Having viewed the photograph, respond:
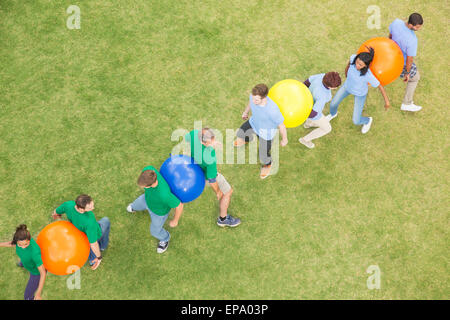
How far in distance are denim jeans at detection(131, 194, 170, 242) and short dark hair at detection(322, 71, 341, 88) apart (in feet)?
10.1

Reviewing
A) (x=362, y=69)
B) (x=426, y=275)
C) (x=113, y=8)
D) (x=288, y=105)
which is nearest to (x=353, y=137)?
(x=362, y=69)

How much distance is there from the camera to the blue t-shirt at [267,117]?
555 centimetres

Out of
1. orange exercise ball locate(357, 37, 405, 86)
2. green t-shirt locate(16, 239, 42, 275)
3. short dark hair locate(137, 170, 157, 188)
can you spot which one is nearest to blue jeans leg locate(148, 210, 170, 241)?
short dark hair locate(137, 170, 157, 188)

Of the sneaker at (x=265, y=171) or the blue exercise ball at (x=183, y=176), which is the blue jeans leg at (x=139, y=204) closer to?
the blue exercise ball at (x=183, y=176)

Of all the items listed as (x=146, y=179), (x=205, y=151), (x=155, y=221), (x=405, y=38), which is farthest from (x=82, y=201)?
(x=405, y=38)

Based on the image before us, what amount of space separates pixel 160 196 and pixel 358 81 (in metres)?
3.56

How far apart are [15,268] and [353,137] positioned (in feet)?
19.9

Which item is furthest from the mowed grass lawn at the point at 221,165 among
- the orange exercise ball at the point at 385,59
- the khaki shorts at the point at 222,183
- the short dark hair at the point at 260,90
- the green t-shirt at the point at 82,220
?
the short dark hair at the point at 260,90

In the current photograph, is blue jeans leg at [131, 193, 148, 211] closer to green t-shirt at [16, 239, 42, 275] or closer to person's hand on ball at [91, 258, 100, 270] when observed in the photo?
person's hand on ball at [91, 258, 100, 270]

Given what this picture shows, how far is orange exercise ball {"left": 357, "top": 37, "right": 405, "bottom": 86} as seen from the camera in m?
5.88

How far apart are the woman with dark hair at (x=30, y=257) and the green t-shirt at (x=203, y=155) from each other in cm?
226

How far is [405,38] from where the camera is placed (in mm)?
6125

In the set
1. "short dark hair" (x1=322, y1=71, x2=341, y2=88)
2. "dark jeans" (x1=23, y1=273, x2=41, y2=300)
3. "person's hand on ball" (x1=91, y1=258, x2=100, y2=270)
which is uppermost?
"short dark hair" (x1=322, y1=71, x2=341, y2=88)
